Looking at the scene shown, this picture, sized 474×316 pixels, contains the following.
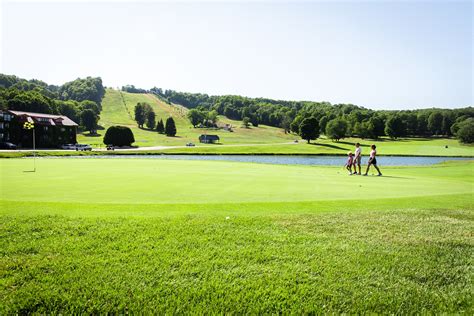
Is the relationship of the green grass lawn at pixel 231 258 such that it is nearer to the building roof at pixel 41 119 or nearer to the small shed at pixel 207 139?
the building roof at pixel 41 119

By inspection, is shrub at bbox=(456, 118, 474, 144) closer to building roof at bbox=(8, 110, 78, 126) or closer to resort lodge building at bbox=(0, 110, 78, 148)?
resort lodge building at bbox=(0, 110, 78, 148)

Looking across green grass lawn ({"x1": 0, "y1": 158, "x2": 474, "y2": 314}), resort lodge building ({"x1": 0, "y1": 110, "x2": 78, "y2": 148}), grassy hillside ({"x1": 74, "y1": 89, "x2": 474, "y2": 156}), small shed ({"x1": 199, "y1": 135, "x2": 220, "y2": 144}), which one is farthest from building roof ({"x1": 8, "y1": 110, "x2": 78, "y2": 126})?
green grass lawn ({"x1": 0, "y1": 158, "x2": 474, "y2": 314})

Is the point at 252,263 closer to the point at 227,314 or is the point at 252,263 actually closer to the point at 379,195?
the point at 227,314

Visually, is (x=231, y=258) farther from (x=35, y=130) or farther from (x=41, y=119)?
(x=41, y=119)

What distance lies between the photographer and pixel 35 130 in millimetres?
86562

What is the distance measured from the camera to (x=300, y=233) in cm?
739

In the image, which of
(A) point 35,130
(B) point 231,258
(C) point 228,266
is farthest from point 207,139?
(C) point 228,266

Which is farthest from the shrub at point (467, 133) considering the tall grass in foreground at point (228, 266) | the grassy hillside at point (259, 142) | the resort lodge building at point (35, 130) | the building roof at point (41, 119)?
the tall grass in foreground at point (228, 266)

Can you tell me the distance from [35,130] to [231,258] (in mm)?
95591

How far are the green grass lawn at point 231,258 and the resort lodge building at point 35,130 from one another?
8904 centimetres

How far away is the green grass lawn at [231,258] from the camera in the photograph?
197 inches

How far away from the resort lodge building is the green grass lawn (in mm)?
89040

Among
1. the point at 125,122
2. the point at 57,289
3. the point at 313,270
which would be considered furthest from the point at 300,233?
the point at 125,122

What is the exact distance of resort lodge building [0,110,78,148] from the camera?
276 ft
